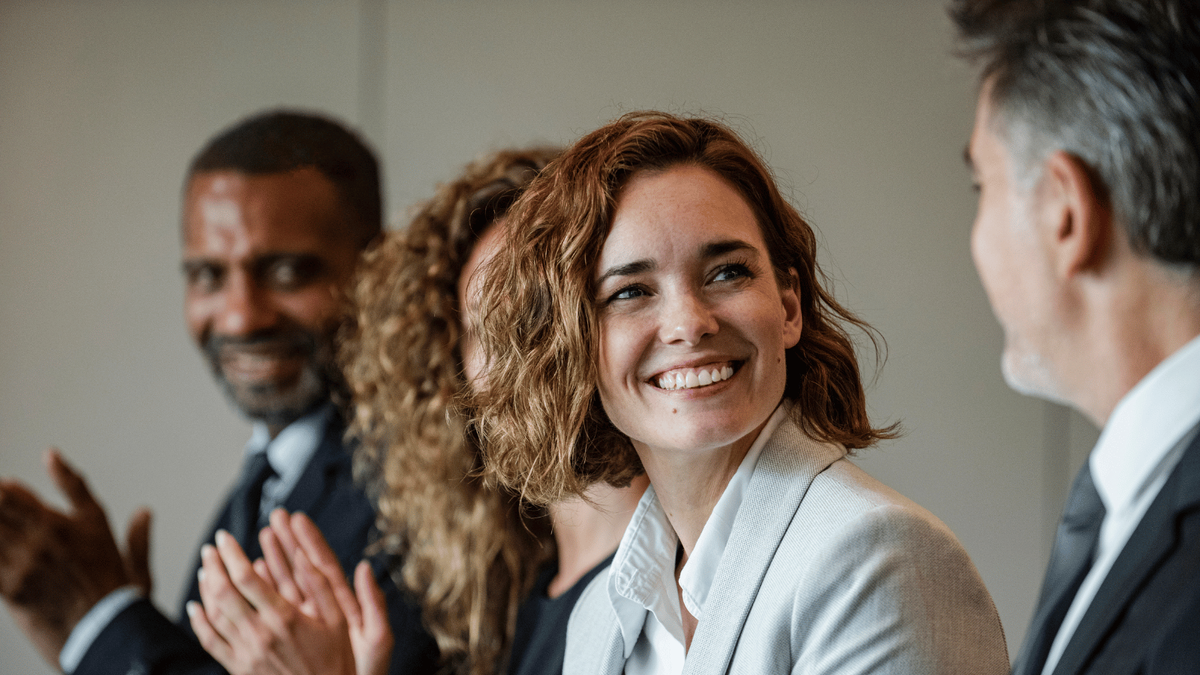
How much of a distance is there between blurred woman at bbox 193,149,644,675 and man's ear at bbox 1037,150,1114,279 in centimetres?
Answer: 84

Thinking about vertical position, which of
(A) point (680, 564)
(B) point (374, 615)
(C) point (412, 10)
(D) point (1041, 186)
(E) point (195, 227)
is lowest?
(B) point (374, 615)

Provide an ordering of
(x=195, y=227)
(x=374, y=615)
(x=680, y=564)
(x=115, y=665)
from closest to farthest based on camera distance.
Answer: (x=680, y=564) → (x=374, y=615) → (x=115, y=665) → (x=195, y=227)

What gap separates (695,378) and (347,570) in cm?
102

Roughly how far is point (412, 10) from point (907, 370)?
1.75 m

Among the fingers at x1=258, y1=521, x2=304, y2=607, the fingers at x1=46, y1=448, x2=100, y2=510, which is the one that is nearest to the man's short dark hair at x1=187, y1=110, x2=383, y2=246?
the fingers at x1=46, y1=448, x2=100, y2=510

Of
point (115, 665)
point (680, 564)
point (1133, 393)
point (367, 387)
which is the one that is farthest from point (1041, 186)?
point (115, 665)

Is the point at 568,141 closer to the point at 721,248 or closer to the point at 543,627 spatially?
the point at 543,627

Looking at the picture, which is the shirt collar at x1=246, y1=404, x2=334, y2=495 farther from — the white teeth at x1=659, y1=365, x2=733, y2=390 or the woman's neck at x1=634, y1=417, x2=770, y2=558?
the white teeth at x1=659, y1=365, x2=733, y2=390

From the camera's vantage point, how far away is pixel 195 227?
227 cm

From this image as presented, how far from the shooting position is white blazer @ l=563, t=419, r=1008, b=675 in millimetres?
886

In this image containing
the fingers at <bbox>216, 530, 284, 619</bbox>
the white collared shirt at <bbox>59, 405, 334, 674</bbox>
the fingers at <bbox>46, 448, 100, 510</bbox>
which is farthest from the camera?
the white collared shirt at <bbox>59, 405, 334, 674</bbox>

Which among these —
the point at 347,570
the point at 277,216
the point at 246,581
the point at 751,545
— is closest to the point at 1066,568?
the point at 751,545

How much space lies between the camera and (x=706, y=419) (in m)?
1.02

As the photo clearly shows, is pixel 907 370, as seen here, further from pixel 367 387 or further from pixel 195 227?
A: pixel 195 227
